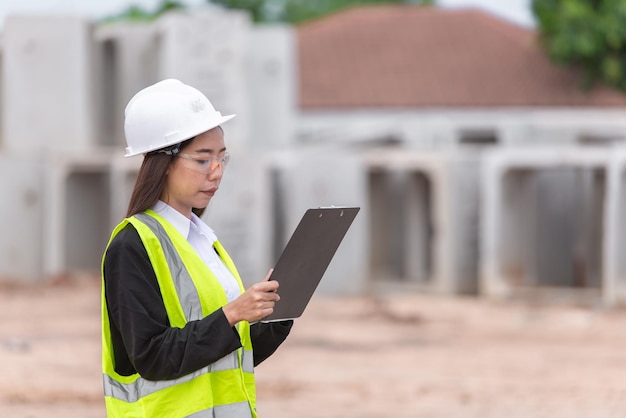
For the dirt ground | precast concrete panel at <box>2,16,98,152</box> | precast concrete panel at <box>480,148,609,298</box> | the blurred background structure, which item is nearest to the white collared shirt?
the dirt ground

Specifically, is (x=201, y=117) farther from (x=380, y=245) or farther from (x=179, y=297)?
(x=380, y=245)

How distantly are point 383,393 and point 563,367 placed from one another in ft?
8.00

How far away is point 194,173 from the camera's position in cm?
314

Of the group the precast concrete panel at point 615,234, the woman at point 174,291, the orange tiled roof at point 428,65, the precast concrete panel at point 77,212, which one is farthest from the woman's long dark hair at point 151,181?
the orange tiled roof at point 428,65

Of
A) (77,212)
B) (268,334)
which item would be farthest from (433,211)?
(268,334)

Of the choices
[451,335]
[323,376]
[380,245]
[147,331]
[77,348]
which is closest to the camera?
[147,331]

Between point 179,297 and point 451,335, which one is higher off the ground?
point 179,297

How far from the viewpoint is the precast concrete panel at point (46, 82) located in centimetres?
2064

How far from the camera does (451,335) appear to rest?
15484mm

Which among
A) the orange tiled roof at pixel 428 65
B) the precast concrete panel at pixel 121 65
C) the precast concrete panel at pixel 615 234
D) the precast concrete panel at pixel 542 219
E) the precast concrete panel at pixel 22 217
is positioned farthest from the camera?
the orange tiled roof at pixel 428 65

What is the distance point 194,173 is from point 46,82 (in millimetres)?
18090

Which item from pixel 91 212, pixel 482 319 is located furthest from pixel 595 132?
pixel 91 212

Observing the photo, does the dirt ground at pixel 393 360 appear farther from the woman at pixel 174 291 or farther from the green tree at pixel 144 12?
the green tree at pixel 144 12

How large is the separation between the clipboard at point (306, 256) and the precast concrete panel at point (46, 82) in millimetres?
17976
